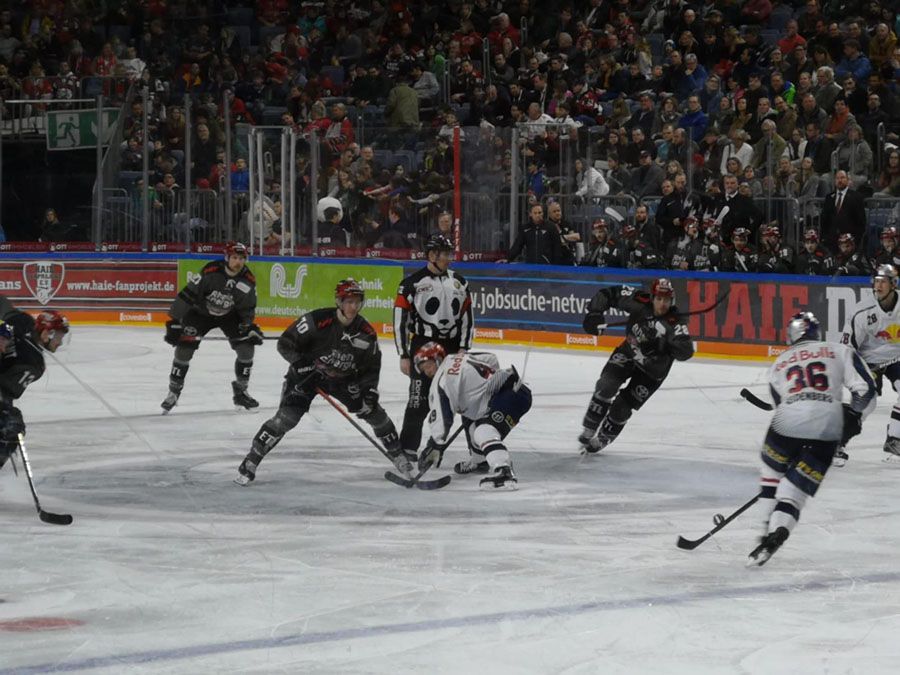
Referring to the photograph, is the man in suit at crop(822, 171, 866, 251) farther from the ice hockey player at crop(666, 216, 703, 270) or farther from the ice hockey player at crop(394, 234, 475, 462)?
the ice hockey player at crop(394, 234, 475, 462)

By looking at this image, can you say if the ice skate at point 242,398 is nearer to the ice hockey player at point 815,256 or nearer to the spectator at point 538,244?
the spectator at point 538,244

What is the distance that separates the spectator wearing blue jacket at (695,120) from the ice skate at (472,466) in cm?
752

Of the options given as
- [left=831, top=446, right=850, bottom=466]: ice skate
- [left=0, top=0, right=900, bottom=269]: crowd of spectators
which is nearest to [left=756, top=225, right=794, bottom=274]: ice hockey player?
[left=0, top=0, right=900, bottom=269]: crowd of spectators

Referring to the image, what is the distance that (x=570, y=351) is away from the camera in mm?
17359

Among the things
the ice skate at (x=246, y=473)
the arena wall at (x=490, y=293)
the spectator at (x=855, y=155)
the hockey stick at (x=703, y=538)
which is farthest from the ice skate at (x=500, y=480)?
the spectator at (x=855, y=155)

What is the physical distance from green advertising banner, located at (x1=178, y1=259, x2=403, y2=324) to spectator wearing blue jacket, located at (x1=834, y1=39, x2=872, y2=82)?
5.57m

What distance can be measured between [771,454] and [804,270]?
26.9 ft

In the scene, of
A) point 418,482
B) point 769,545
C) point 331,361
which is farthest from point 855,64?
point 769,545

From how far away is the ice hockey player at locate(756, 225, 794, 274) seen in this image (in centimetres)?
1592

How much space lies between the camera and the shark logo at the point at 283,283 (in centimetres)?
1933

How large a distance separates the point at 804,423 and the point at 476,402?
2.57 m

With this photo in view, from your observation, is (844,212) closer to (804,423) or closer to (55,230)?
(804,423)

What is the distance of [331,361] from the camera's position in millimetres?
9828

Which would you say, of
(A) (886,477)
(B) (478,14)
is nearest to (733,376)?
(A) (886,477)
